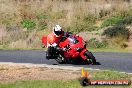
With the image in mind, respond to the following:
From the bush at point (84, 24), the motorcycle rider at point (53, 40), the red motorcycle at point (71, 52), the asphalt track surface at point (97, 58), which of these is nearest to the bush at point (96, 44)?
the bush at point (84, 24)

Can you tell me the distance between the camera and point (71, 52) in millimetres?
19609

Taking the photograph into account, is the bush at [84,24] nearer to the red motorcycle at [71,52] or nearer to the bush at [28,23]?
the bush at [28,23]

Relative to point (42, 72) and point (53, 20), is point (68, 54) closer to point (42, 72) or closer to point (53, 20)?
point (42, 72)

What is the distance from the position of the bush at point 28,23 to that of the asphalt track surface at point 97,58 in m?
9.02

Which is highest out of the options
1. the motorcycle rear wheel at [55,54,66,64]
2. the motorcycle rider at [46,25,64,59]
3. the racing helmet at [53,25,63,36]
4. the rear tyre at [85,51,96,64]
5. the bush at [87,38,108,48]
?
the racing helmet at [53,25,63,36]

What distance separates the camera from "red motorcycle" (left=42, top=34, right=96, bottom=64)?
19.5 metres

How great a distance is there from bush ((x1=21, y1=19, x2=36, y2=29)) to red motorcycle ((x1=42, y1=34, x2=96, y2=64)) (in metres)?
13.4

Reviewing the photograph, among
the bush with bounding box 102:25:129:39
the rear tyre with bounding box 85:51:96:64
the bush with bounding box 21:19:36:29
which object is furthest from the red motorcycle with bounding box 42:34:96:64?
the bush with bounding box 21:19:36:29

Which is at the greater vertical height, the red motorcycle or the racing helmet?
the racing helmet

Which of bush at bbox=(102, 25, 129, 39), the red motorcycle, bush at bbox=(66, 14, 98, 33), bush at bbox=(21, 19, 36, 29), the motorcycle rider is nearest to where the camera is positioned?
the red motorcycle

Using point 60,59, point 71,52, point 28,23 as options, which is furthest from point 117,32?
point 71,52

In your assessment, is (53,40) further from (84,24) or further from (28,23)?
(28,23)

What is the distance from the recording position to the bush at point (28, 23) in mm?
33344

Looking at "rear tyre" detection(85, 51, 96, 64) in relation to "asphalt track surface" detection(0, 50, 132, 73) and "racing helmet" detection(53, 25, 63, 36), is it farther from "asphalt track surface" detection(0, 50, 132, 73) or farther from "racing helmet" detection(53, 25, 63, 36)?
"racing helmet" detection(53, 25, 63, 36)
